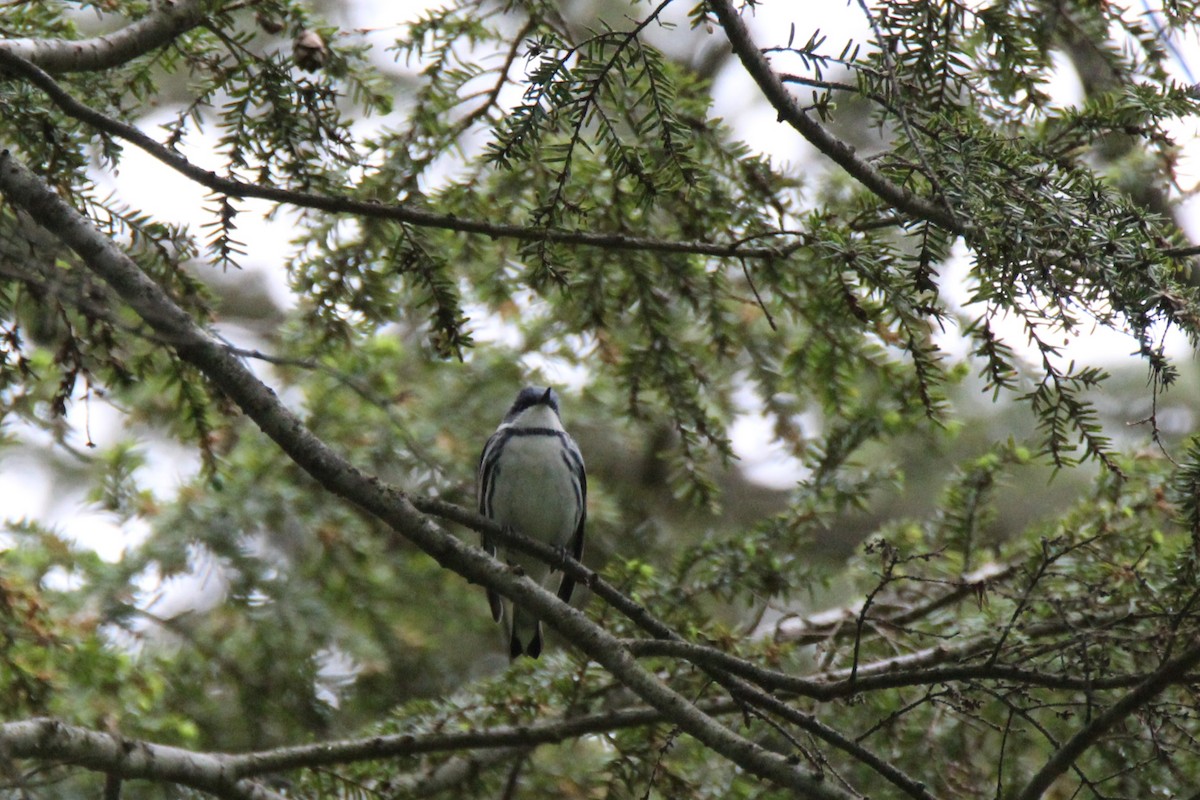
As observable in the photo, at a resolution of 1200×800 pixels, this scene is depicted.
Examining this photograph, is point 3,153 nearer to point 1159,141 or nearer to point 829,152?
point 829,152

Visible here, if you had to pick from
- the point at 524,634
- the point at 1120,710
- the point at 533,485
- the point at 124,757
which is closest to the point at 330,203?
the point at 124,757

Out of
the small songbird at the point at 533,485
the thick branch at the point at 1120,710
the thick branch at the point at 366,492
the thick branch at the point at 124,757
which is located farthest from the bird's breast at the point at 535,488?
the thick branch at the point at 1120,710

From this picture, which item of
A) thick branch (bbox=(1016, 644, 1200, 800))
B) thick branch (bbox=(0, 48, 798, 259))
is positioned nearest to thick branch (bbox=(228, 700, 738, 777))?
thick branch (bbox=(1016, 644, 1200, 800))

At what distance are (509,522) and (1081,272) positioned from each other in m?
3.07

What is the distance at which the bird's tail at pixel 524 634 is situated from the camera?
4543 millimetres

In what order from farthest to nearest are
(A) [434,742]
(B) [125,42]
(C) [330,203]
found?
(A) [434,742] < (B) [125,42] < (C) [330,203]

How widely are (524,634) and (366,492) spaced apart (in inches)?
90.8

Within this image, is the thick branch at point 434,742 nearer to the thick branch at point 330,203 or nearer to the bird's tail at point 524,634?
the thick branch at point 330,203

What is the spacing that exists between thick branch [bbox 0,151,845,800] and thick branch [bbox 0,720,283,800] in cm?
83

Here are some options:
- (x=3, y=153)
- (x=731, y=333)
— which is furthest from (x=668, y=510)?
(x=3, y=153)

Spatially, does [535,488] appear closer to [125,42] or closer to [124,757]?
[124,757]

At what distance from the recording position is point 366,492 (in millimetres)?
2490

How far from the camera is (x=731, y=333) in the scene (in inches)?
142

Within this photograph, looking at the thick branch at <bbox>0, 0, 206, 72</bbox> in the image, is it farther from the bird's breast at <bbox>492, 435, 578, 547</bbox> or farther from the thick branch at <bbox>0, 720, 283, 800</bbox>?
the bird's breast at <bbox>492, 435, 578, 547</bbox>
